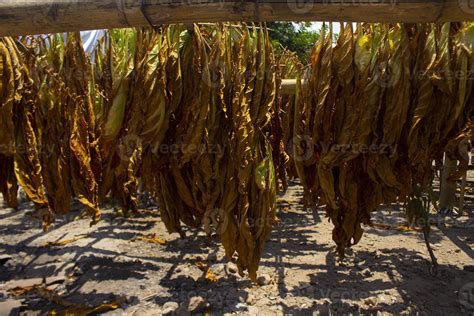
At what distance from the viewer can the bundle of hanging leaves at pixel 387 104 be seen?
2.40 meters

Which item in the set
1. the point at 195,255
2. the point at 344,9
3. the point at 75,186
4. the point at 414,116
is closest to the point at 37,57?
the point at 75,186

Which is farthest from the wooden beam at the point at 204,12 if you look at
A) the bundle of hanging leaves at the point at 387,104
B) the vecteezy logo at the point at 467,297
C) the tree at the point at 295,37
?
the tree at the point at 295,37

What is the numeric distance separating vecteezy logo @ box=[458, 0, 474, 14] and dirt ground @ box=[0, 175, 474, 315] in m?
3.75

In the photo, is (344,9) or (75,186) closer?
(344,9)

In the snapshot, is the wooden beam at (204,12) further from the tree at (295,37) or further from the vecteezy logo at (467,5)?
the tree at (295,37)

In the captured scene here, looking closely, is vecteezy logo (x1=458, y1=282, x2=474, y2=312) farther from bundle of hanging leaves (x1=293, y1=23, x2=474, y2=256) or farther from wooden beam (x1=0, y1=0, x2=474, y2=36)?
wooden beam (x1=0, y1=0, x2=474, y2=36)

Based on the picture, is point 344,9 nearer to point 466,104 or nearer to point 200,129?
point 200,129

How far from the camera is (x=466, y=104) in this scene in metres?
2.45

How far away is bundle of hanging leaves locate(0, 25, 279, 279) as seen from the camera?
246cm

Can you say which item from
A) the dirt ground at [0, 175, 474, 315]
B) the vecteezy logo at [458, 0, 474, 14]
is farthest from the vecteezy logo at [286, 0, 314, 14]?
the dirt ground at [0, 175, 474, 315]

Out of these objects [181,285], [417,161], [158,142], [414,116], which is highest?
[414,116]

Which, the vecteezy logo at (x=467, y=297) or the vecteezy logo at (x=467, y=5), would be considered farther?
the vecteezy logo at (x=467, y=297)

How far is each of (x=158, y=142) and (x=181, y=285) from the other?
10.8ft

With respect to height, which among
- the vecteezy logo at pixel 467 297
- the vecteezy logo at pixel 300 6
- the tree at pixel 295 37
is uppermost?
the tree at pixel 295 37
